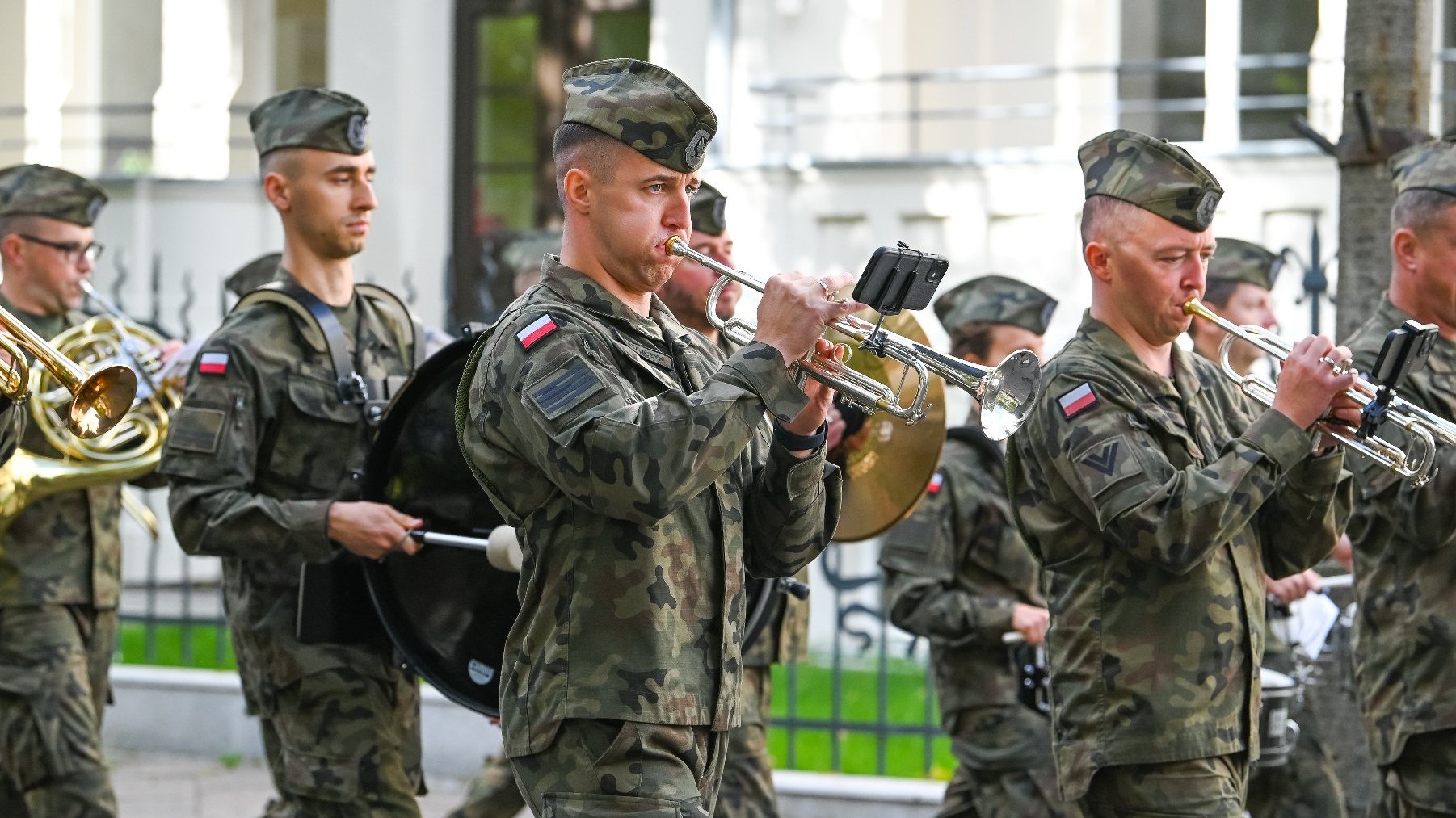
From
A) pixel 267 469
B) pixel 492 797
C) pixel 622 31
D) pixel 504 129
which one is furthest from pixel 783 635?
pixel 504 129

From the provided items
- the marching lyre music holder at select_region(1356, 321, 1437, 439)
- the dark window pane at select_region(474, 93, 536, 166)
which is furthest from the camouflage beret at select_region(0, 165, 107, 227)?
the dark window pane at select_region(474, 93, 536, 166)

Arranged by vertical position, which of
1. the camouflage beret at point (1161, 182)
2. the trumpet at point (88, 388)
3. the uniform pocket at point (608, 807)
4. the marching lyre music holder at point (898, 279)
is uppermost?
the camouflage beret at point (1161, 182)

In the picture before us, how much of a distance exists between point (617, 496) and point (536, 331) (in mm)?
400

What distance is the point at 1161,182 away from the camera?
4.74 m

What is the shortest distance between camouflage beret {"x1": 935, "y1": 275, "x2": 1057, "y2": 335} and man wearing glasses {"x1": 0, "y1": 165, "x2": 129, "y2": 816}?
9.26 feet

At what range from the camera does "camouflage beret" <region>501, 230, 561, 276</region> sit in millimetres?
7919

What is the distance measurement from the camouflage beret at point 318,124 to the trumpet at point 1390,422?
2459 mm

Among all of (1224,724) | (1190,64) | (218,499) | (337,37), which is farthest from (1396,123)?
(337,37)

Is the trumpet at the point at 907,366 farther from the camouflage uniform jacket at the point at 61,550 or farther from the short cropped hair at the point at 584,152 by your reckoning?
the camouflage uniform jacket at the point at 61,550

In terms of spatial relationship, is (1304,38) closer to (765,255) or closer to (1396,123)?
(765,255)

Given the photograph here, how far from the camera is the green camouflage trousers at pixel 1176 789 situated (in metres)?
4.49

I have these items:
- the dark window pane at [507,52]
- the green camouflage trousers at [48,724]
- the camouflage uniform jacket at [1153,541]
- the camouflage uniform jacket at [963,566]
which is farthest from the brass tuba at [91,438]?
the dark window pane at [507,52]

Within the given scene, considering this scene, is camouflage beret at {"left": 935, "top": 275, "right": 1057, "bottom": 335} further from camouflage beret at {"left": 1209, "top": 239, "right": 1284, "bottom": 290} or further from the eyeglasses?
the eyeglasses

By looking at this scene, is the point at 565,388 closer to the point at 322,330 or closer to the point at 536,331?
the point at 536,331
